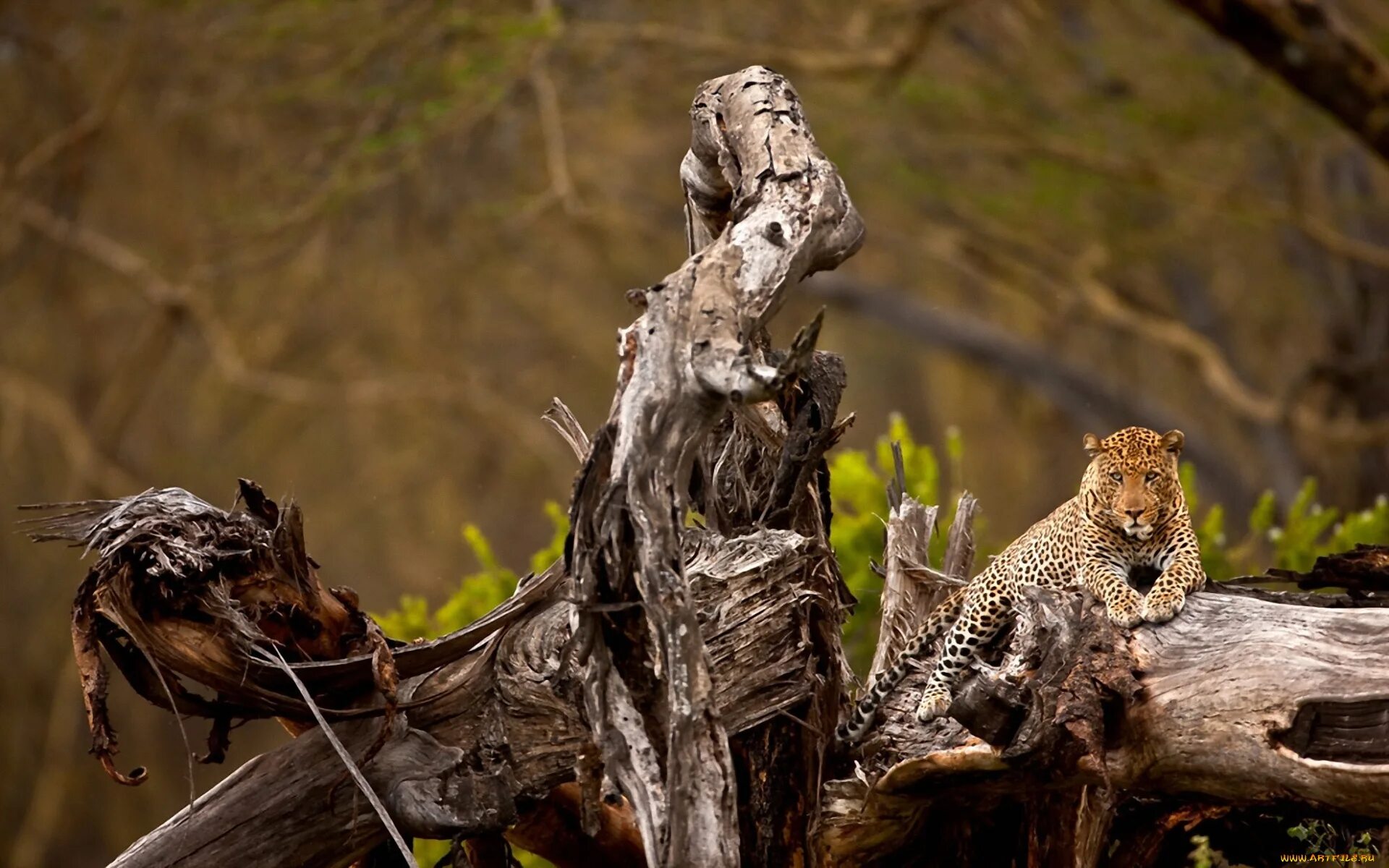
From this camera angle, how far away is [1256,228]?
14.8 meters

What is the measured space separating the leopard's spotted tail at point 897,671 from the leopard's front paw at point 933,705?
158 mm

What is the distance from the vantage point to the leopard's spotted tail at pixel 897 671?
4430 millimetres

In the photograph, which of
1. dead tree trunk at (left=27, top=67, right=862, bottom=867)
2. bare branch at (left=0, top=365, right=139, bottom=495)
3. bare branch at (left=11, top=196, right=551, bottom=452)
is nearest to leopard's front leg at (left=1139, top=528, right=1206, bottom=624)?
dead tree trunk at (left=27, top=67, right=862, bottom=867)

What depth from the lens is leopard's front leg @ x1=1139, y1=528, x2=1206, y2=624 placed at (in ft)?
13.0

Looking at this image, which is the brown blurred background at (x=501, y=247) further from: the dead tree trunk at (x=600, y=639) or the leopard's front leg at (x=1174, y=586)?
the leopard's front leg at (x=1174, y=586)

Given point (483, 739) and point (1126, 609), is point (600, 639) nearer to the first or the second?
point (483, 739)

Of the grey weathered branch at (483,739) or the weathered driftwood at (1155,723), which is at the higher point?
the grey weathered branch at (483,739)

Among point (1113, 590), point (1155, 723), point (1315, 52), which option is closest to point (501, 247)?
point (1315, 52)

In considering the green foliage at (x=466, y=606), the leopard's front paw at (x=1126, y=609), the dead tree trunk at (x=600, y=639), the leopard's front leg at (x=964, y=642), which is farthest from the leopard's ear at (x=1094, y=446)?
the green foliage at (x=466, y=606)

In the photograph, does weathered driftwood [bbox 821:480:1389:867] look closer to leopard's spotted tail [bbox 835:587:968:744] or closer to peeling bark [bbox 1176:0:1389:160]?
leopard's spotted tail [bbox 835:587:968:744]

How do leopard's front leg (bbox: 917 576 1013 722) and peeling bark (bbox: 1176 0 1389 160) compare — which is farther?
peeling bark (bbox: 1176 0 1389 160)

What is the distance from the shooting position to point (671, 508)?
322 cm

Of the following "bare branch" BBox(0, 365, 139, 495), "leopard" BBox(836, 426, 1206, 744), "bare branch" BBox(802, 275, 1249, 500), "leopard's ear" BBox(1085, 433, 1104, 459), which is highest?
"bare branch" BBox(0, 365, 139, 495)

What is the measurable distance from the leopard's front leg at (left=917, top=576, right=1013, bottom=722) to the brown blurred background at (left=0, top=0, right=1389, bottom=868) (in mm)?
4800
